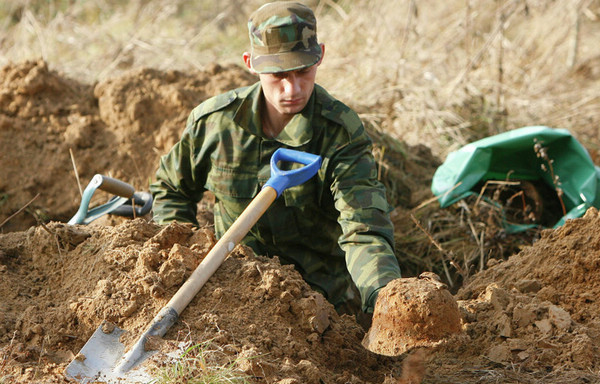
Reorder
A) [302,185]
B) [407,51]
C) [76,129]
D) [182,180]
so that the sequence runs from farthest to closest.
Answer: [407,51], [76,129], [182,180], [302,185]

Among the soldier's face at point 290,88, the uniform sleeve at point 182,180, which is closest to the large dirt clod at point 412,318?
the soldier's face at point 290,88

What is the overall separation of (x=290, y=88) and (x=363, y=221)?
0.64 meters

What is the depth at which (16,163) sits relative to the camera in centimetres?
440

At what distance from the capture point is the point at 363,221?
262 cm

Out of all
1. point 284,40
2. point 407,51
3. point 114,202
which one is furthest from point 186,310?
point 407,51

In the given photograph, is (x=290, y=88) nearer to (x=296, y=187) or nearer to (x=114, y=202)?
(x=296, y=187)

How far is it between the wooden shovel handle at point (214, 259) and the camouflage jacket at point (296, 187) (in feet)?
1.56

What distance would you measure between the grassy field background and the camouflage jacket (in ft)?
6.08

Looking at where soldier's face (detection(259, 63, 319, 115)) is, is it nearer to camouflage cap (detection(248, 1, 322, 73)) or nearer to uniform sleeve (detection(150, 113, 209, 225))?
camouflage cap (detection(248, 1, 322, 73))

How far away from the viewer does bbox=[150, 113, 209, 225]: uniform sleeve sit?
3152mm

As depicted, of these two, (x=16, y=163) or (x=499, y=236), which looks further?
(x=16, y=163)

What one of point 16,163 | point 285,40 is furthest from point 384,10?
point 285,40

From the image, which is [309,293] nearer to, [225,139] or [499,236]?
[225,139]

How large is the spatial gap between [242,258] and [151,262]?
32cm
